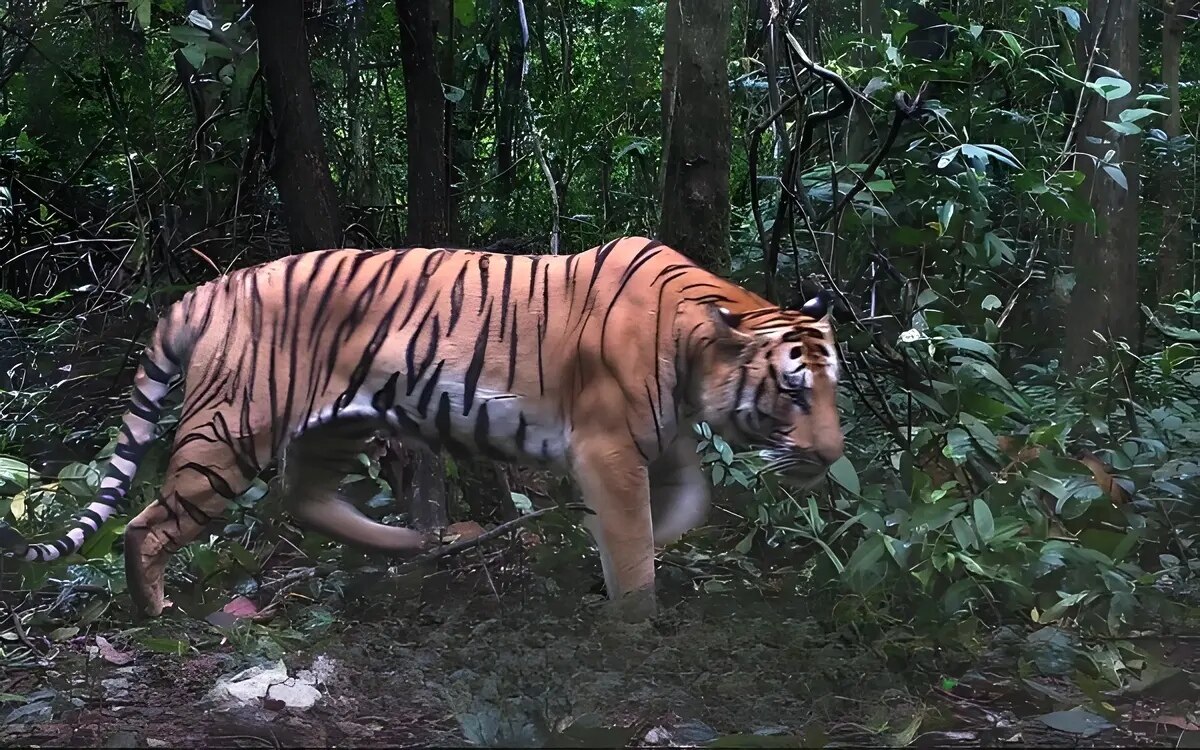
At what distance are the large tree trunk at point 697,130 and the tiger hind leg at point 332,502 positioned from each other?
1.22 meters

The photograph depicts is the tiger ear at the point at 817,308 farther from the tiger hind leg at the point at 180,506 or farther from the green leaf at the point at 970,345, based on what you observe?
the tiger hind leg at the point at 180,506

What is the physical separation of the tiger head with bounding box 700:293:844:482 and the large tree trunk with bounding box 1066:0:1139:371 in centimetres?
165

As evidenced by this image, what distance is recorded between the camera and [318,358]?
2777 millimetres

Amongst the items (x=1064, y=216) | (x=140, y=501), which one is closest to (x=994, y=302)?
(x=1064, y=216)

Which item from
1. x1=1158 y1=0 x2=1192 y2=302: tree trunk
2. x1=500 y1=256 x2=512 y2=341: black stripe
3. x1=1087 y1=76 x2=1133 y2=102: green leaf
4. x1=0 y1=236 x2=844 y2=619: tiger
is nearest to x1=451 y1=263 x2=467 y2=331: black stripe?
x1=0 y1=236 x2=844 y2=619: tiger

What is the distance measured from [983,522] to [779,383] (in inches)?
24.0

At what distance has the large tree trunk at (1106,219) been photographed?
3.83 m

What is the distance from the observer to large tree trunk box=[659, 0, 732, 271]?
3166mm

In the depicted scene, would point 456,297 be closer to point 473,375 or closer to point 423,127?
point 473,375

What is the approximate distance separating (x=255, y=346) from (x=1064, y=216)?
273 cm

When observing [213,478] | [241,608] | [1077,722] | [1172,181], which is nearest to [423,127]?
[213,478]

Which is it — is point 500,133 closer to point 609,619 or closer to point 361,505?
point 361,505

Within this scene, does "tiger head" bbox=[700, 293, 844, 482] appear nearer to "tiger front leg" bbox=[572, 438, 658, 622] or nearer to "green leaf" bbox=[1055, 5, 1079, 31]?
"tiger front leg" bbox=[572, 438, 658, 622]

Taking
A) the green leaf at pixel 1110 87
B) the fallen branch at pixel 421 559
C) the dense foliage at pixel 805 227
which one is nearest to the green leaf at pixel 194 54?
the dense foliage at pixel 805 227
